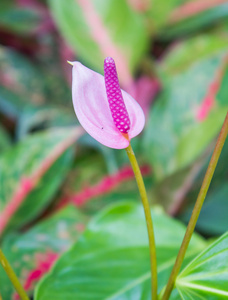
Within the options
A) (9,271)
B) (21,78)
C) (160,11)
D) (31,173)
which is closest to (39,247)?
(31,173)

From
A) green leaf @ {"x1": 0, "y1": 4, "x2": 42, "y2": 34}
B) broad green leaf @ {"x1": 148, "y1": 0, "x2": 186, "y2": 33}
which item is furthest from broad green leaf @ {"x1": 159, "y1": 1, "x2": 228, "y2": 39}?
green leaf @ {"x1": 0, "y1": 4, "x2": 42, "y2": 34}

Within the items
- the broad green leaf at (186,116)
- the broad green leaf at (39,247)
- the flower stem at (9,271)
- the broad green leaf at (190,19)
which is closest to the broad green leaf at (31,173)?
the broad green leaf at (39,247)

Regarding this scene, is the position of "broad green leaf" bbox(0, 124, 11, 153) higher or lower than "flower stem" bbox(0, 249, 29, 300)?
lower

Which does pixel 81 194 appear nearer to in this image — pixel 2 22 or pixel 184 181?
pixel 184 181

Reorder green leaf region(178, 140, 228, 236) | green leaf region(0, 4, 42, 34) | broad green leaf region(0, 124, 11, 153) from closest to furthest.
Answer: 1. green leaf region(178, 140, 228, 236)
2. broad green leaf region(0, 124, 11, 153)
3. green leaf region(0, 4, 42, 34)

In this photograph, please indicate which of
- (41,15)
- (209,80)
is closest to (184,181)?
(209,80)

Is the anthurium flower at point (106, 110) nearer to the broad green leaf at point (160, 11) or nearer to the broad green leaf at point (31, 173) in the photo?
the broad green leaf at point (31, 173)

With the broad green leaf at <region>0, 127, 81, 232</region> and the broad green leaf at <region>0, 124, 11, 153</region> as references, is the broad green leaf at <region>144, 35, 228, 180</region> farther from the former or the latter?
the broad green leaf at <region>0, 124, 11, 153</region>
